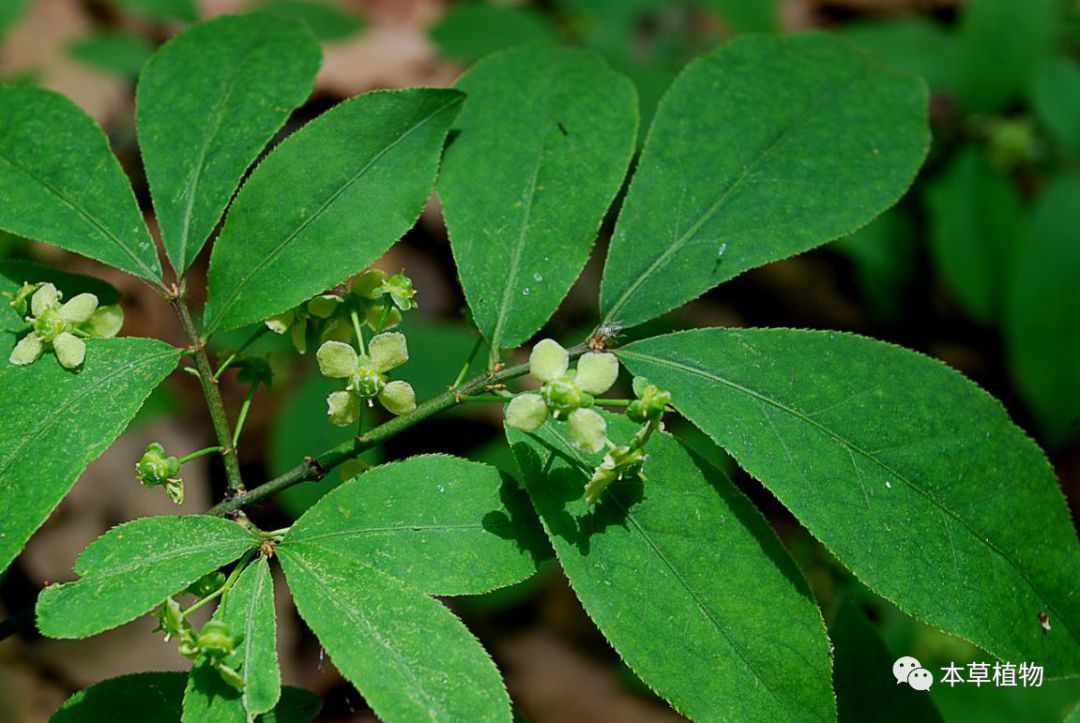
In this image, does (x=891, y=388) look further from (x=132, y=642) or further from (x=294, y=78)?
(x=132, y=642)

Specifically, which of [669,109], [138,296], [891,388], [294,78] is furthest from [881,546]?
[138,296]

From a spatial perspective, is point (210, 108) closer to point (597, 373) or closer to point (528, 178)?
point (528, 178)

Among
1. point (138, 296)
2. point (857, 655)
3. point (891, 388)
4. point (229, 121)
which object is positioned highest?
point (229, 121)

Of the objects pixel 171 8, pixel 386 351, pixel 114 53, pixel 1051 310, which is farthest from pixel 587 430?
pixel 114 53

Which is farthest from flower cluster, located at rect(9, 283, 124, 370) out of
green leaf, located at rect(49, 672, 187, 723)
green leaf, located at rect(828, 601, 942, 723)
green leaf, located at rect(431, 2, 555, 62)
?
green leaf, located at rect(431, 2, 555, 62)

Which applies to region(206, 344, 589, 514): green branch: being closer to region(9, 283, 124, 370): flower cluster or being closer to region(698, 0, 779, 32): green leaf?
region(9, 283, 124, 370): flower cluster
